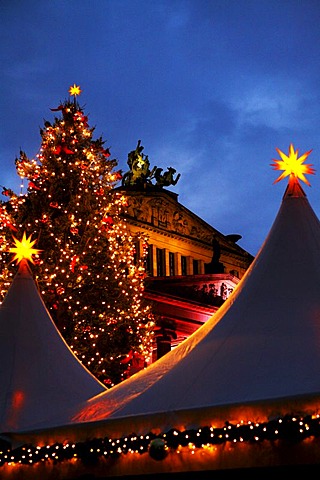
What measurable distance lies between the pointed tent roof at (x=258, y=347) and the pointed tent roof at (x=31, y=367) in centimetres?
90

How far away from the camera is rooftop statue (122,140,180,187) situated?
40656 millimetres

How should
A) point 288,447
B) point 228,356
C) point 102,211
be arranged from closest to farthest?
point 288,447, point 228,356, point 102,211

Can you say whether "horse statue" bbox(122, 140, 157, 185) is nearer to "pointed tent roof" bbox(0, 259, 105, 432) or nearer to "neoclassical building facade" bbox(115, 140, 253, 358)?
"neoclassical building facade" bbox(115, 140, 253, 358)

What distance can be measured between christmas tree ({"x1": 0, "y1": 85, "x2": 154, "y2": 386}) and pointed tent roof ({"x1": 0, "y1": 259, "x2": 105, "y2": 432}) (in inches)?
196

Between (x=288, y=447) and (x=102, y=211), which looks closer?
(x=288, y=447)

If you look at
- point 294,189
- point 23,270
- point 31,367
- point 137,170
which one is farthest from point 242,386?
point 137,170

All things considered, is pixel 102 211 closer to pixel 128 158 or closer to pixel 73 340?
pixel 73 340

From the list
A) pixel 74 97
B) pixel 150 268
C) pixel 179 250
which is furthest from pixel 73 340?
pixel 179 250

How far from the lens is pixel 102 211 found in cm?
1888

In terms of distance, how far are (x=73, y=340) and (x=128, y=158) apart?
2444 centimetres

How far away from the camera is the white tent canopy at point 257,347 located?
8.04 m

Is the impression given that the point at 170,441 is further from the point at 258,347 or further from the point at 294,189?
the point at 294,189

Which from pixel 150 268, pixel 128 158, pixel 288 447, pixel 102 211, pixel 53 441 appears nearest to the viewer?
pixel 288 447

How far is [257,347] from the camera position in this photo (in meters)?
8.58
